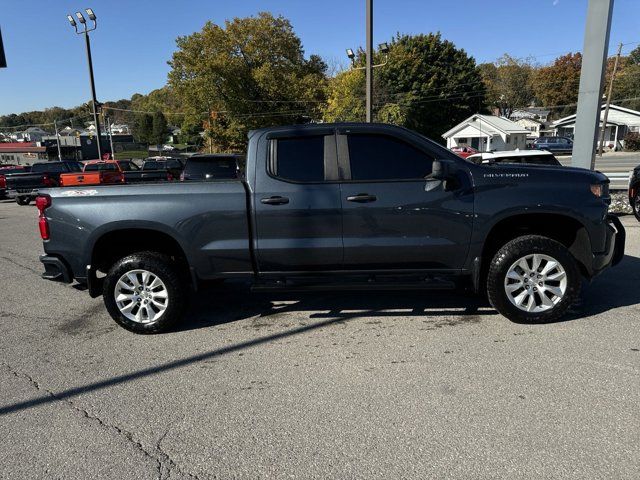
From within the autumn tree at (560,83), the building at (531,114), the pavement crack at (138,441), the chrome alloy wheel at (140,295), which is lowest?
the pavement crack at (138,441)

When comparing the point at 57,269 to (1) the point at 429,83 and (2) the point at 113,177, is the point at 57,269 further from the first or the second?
(1) the point at 429,83

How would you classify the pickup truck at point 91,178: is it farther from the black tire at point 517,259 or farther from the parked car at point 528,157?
the black tire at point 517,259

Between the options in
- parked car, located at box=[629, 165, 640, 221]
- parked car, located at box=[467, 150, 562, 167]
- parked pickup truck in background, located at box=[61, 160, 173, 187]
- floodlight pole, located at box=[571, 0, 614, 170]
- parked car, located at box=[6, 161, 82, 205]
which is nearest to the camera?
floodlight pole, located at box=[571, 0, 614, 170]

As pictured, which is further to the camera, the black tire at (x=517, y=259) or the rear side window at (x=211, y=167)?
the rear side window at (x=211, y=167)

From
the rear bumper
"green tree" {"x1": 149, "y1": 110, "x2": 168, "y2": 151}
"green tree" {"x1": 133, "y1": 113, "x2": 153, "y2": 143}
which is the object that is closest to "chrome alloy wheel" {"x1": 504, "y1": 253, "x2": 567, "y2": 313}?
the rear bumper

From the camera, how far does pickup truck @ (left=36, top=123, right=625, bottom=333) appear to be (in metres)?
4.49

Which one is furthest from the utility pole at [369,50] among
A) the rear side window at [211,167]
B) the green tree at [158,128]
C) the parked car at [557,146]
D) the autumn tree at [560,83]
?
the green tree at [158,128]

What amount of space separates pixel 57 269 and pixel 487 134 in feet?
156

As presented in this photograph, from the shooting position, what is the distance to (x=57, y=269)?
4.82 m

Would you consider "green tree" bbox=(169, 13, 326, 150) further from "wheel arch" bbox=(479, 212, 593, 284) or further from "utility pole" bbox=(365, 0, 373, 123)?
"wheel arch" bbox=(479, 212, 593, 284)

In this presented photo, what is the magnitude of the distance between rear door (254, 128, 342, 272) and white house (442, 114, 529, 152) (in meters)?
45.0

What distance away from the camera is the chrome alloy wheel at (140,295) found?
185 inches

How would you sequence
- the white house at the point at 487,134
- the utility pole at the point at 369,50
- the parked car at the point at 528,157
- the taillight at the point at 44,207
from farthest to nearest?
the white house at the point at 487,134 → the utility pole at the point at 369,50 → the parked car at the point at 528,157 → the taillight at the point at 44,207

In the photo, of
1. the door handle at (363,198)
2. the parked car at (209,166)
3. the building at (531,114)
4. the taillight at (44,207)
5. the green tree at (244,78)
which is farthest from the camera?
the building at (531,114)
